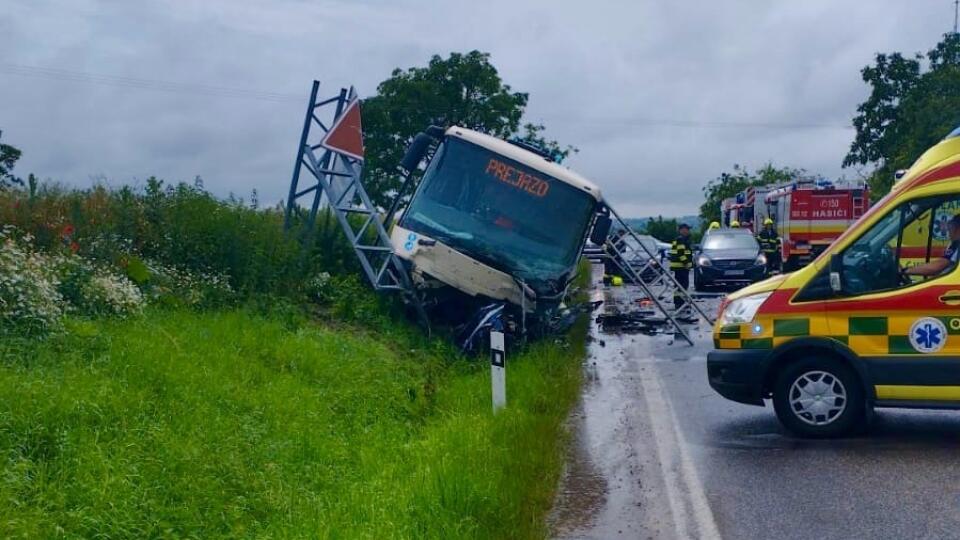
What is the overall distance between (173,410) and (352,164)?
6.79 metres

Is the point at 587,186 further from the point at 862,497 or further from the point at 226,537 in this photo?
the point at 226,537

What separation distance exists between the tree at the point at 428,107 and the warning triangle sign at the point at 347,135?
2342 cm

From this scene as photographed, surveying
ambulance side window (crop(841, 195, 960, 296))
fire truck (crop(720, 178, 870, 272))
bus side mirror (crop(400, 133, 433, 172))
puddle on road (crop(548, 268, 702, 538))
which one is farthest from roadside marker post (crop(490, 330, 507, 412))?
fire truck (crop(720, 178, 870, 272))

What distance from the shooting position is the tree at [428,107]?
38406mm

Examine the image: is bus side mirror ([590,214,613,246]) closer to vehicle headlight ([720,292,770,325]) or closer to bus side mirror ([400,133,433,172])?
bus side mirror ([400,133,433,172])

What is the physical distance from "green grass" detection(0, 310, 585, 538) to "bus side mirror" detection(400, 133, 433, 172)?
318cm

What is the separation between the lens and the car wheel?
8398 millimetres

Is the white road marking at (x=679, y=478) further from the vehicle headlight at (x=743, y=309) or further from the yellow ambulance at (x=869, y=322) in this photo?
the vehicle headlight at (x=743, y=309)

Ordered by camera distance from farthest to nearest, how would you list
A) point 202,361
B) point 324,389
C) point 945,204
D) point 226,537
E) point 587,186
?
point 587,186 → point 324,389 → point 202,361 → point 945,204 → point 226,537

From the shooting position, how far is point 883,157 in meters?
42.4

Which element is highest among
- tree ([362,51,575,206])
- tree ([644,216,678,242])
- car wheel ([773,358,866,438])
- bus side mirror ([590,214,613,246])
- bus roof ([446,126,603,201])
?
tree ([362,51,575,206])

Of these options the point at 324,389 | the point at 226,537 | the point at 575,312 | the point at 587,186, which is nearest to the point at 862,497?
the point at 226,537

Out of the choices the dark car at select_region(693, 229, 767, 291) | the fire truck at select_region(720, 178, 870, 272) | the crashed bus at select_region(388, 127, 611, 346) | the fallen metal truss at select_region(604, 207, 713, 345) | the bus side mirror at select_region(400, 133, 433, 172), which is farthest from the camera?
Answer: the fire truck at select_region(720, 178, 870, 272)

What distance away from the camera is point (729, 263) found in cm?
2378
